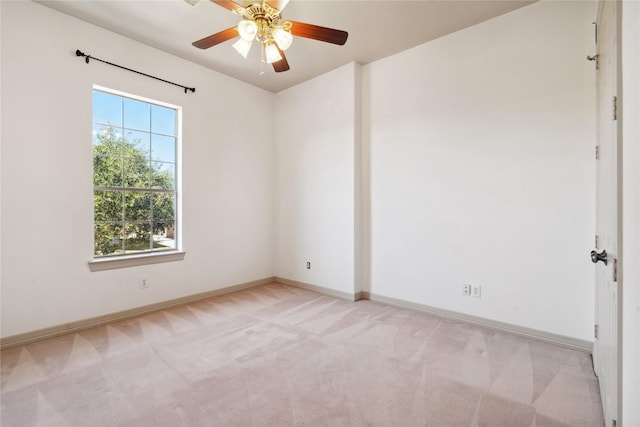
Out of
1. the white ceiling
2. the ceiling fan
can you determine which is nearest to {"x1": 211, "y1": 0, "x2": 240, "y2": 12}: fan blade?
the ceiling fan

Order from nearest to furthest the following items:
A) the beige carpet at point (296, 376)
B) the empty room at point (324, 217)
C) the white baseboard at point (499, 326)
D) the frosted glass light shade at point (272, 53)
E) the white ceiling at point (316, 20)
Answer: the beige carpet at point (296, 376) → the empty room at point (324, 217) → the frosted glass light shade at point (272, 53) → the white baseboard at point (499, 326) → the white ceiling at point (316, 20)

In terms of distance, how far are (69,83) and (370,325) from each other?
12.4 feet

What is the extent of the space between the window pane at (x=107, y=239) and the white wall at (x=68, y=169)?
0.15 meters

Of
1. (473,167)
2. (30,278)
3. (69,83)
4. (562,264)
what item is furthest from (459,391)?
(69,83)

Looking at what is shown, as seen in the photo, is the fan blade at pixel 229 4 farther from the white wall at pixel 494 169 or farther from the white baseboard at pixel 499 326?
the white baseboard at pixel 499 326

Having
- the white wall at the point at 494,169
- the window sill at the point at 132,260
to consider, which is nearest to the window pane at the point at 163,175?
the window sill at the point at 132,260

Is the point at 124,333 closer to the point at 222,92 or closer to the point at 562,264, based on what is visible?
the point at 222,92

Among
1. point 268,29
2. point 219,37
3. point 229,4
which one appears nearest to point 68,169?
point 219,37

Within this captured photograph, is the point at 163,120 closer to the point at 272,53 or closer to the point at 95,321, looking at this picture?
the point at 272,53

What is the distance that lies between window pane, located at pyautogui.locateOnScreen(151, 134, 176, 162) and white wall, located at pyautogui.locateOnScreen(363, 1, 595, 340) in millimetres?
2520

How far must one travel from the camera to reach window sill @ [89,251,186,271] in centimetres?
314

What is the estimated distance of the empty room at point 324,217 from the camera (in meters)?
2.00

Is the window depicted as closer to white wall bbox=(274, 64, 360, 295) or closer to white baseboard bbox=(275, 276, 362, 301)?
white wall bbox=(274, 64, 360, 295)

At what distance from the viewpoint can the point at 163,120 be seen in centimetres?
375
